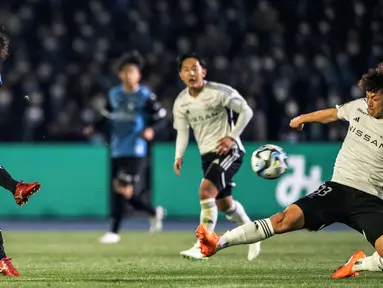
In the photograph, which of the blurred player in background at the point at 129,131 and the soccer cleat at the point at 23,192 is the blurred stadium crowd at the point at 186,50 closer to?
the blurred player in background at the point at 129,131

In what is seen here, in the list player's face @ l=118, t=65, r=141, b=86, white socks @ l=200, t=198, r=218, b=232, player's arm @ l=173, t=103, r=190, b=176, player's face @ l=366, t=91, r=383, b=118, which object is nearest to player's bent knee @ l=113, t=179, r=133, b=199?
player's face @ l=118, t=65, r=141, b=86

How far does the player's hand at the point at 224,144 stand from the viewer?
1001 cm

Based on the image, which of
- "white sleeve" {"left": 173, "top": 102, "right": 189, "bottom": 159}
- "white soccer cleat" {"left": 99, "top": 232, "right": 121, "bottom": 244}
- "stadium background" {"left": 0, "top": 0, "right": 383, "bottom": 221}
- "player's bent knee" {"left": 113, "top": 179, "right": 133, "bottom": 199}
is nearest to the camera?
"white sleeve" {"left": 173, "top": 102, "right": 189, "bottom": 159}

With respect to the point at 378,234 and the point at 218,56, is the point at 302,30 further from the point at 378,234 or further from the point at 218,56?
the point at 378,234

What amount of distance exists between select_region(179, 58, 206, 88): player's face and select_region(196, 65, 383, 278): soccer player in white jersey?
2.52 meters

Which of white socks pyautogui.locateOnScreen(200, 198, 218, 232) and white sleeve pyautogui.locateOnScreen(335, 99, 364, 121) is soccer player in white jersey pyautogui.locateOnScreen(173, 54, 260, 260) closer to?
white socks pyautogui.locateOnScreen(200, 198, 218, 232)

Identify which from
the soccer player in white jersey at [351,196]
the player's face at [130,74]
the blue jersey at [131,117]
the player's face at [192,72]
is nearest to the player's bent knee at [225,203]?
the player's face at [192,72]

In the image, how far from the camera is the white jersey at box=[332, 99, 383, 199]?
7.61 meters

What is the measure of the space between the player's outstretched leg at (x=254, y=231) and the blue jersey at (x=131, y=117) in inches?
258

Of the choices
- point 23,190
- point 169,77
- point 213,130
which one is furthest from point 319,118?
point 169,77

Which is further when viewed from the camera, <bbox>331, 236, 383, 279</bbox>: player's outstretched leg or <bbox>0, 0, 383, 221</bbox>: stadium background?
<bbox>0, 0, 383, 221</bbox>: stadium background

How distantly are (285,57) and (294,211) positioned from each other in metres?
12.2

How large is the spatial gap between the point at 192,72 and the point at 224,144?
836 mm

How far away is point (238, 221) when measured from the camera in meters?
10.6
